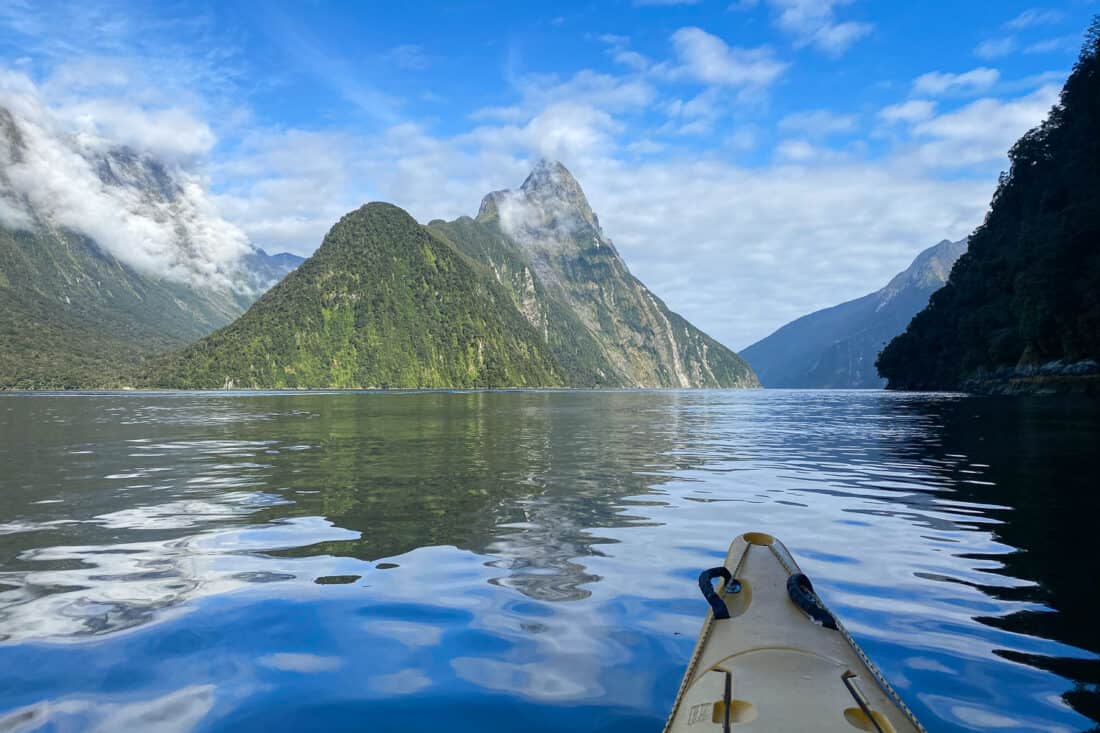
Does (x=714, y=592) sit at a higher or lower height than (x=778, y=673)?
higher

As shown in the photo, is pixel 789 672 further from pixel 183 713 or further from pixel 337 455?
pixel 337 455

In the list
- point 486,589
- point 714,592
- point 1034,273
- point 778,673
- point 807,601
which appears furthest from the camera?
point 1034,273

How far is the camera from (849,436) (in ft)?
115

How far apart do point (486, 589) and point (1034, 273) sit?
89.6 metres

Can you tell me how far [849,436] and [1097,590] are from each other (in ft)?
92.0

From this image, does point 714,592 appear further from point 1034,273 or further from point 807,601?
point 1034,273

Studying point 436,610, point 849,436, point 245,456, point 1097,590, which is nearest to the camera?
point 436,610

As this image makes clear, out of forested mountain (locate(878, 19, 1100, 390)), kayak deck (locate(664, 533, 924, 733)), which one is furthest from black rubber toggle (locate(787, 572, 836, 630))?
forested mountain (locate(878, 19, 1100, 390))

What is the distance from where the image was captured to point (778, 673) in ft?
14.1

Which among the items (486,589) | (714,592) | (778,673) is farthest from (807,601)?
(486,589)

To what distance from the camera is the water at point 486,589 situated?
18.7 feet

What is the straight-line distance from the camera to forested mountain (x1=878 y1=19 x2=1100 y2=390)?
70.0 metres

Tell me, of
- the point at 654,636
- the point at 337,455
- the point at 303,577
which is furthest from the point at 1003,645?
the point at 337,455

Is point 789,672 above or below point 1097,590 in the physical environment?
above
